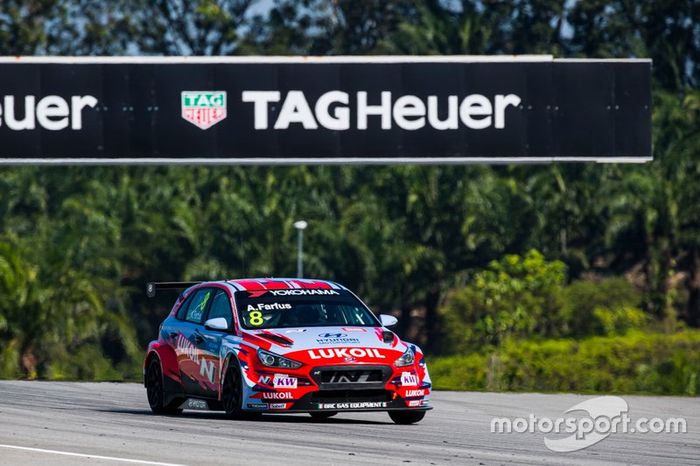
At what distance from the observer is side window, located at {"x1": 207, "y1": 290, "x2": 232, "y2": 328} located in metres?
14.2

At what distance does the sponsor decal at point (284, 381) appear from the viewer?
12.8 m

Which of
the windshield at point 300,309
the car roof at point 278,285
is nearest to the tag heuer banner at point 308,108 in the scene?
the car roof at point 278,285

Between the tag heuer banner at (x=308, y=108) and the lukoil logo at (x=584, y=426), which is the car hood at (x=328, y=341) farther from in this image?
the tag heuer banner at (x=308, y=108)

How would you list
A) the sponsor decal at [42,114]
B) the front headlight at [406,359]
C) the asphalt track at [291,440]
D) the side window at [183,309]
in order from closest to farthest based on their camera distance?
Result: 1. the asphalt track at [291,440]
2. the front headlight at [406,359]
3. the side window at [183,309]
4. the sponsor decal at [42,114]

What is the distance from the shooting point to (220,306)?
47.3 feet

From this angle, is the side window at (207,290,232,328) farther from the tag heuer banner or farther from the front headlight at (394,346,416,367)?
the tag heuer banner

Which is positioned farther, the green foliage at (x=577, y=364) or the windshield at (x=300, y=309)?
the green foliage at (x=577, y=364)

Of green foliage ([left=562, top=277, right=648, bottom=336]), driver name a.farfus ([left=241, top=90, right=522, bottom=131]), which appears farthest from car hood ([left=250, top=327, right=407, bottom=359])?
green foliage ([left=562, top=277, right=648, bottom=336])

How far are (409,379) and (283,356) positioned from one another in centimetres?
124

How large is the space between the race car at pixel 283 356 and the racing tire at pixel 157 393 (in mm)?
11

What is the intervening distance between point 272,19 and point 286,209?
15633mm

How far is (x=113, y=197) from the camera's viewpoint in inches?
1989

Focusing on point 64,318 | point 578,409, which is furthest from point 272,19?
point 578,409

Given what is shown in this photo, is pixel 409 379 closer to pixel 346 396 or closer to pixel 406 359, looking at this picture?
pixel 406 359
